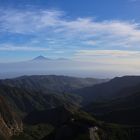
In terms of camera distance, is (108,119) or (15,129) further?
(15,129)

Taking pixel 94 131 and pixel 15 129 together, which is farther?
pixel 15 129

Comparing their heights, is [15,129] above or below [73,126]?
below

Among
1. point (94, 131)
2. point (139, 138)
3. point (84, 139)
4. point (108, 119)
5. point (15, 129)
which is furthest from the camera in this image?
point (15, 129)

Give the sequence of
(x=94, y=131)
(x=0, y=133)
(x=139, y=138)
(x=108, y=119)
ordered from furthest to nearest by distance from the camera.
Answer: (x=108, y=119), (x=0, y=133), (x=139, y=138), (x=94, y=131)

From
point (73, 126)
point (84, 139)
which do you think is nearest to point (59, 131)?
point (73, 126)

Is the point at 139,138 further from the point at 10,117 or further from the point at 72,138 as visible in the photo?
the point at 10,117

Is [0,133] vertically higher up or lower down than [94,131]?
lower down

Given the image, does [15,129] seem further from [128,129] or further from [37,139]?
[128,129]

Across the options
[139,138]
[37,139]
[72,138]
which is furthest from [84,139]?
[37,139]

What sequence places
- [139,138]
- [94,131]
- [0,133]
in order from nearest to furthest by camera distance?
[94,131] → [139,138] → [0,133]
